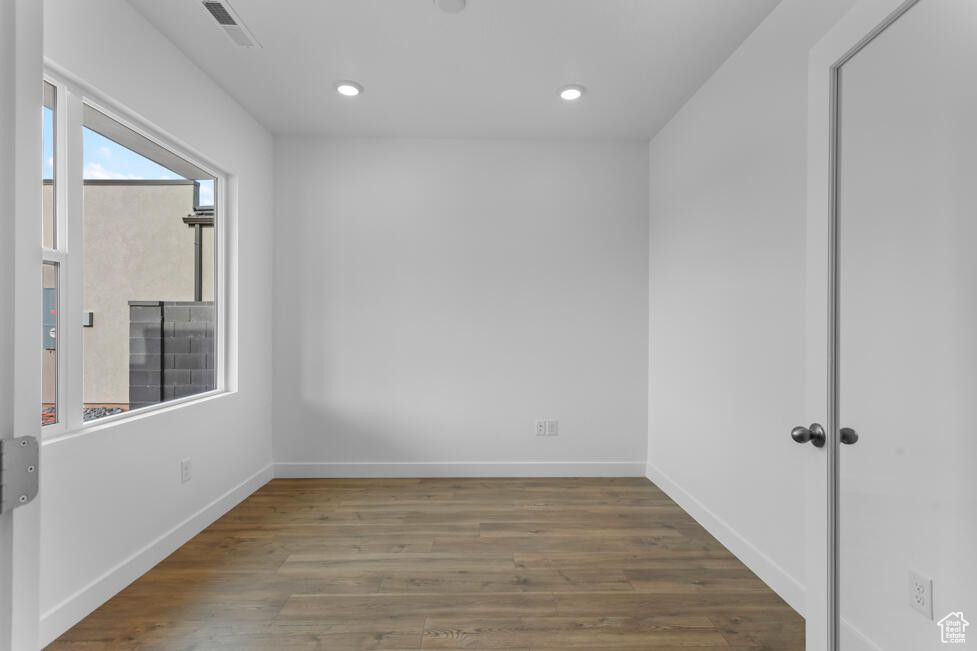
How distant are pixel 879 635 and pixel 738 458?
1356 mm

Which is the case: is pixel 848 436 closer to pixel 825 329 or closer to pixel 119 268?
pixel 825 329

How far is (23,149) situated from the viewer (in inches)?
24.5

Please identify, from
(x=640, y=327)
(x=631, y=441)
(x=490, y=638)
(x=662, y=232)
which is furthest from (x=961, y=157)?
(x=631, y=441)

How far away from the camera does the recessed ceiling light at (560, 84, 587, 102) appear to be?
10.1 ft

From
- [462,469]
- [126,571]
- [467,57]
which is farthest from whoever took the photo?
[462,469]

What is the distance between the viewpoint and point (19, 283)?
0.62 metres

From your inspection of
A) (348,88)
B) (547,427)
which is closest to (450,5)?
(348,88)

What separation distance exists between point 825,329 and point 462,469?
2962 mm

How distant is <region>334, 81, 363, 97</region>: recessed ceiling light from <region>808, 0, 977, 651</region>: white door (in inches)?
97.2

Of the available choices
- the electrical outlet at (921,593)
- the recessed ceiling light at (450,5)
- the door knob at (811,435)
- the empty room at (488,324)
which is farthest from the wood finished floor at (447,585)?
the recessed ceiling light at (450,5)

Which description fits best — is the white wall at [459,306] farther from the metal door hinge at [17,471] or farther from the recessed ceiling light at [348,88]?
the metal door hinge at [17,471]

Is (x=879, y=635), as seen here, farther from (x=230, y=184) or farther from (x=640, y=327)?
(x=230, y=184)

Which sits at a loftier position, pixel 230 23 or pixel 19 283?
pixel 230 23

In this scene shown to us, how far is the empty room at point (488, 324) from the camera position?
3.91 ft
